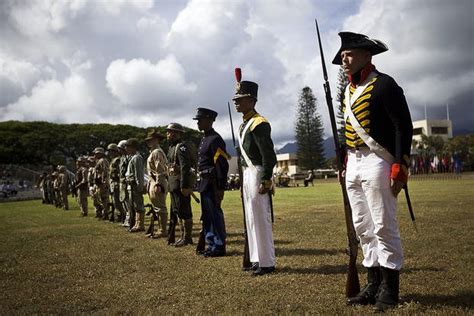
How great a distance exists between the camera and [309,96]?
64500mm

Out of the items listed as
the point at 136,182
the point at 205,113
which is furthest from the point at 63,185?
the point at 205,113

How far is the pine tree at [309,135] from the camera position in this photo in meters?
62.6

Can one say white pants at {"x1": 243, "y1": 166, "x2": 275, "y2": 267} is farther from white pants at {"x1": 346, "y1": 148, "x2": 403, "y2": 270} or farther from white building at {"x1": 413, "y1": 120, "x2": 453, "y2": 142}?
white building at {"x1": 413, "y1": 120, "x2": 453, "y2": 142}

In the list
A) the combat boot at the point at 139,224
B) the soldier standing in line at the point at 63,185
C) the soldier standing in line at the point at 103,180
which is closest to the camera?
the combat boot at the point at 139,224

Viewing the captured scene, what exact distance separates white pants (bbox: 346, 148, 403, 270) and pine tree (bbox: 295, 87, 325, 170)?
58943 mm

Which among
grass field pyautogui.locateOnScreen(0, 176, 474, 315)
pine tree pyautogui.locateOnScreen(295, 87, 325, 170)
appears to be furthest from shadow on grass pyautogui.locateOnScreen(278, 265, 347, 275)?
pine tree pyautogui.locateOnScreen(295, 87, 325, 170)

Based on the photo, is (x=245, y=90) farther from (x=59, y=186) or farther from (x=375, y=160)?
(x=59, y=186)

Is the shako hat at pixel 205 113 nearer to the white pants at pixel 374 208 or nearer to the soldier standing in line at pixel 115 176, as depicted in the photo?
the white pants at pixel 374 208

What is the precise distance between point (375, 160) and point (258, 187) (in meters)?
1.98

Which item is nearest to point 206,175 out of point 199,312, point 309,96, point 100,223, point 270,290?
point 270,290

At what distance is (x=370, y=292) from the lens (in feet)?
13.9

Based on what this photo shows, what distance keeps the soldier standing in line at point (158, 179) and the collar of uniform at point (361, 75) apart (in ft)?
19.6

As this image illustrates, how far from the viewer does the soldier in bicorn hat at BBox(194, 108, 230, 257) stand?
23.5ft

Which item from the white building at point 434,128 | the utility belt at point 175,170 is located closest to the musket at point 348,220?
the utility belt at point 175,170
